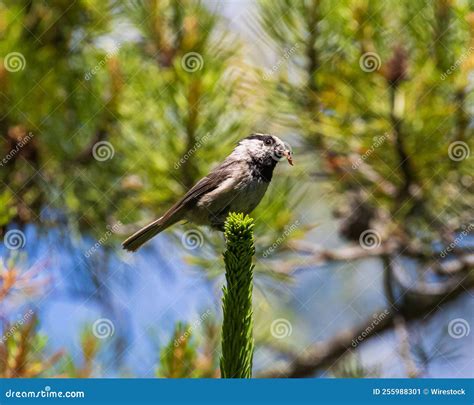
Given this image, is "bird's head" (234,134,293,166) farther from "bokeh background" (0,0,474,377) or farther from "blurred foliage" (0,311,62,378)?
"blurred foliage" (0,311,62,378)

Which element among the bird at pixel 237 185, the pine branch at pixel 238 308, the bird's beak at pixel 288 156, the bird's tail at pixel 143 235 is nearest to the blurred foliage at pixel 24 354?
the pine branch at pixel 238 308

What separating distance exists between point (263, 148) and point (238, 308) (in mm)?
1778

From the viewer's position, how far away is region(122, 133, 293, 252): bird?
3273mm

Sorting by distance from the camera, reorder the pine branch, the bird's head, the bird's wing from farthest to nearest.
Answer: the bird's head
the bird's wing
the pine branch

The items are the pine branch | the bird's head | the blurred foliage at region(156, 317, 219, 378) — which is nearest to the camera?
the pine branch

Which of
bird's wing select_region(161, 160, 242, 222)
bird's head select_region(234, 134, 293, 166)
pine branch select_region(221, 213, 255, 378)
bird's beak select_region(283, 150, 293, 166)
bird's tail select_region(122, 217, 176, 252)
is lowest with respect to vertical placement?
pine branch select_region(221, 213, 255, 378)

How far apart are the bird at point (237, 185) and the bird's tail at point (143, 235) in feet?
0.04

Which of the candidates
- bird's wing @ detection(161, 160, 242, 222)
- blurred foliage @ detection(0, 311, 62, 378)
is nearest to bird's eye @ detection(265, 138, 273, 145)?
bird's wing @ detection(161, 160, 242, 222)

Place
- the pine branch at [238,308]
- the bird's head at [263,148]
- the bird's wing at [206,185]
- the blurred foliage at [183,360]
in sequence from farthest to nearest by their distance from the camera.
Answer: the bird's head at [263,148] → the bird's wing at [206,185] → the blurred foliage at [183,360] → the pine branch at [238,308]

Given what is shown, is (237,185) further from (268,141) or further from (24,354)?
(24,354)

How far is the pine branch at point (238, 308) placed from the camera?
66.2 inches

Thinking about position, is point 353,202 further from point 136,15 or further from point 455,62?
point 136,15

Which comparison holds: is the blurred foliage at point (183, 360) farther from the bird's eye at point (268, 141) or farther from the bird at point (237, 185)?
the bird's eye at point (268, 141)

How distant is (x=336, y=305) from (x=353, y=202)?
28.2 inches
